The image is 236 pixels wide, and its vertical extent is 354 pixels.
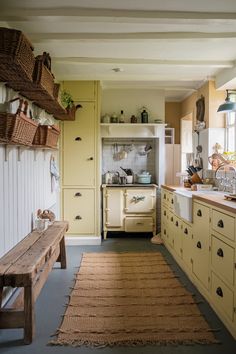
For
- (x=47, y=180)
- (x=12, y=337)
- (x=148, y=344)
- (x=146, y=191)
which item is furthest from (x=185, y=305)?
(x=146, y=191)

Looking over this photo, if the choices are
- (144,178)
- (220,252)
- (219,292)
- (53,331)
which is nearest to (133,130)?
(144,178)

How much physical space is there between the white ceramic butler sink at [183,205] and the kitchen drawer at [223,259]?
26.1 inches

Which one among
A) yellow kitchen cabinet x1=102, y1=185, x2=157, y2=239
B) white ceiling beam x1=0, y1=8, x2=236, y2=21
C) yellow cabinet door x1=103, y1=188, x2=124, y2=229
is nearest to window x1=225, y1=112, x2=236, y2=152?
yellow kitchen cabinet x1=102, y1=185, x2=157, y2=239

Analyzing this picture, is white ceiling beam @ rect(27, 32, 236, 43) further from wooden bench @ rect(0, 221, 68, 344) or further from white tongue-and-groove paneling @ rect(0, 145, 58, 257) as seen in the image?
wooden bench @ rect(0, 221, 68, 344)

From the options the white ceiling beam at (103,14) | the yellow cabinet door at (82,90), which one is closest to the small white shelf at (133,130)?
the yellow cabinet door at (82,90)

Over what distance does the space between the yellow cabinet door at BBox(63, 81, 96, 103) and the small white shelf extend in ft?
1.90

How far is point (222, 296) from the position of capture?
2.40 m

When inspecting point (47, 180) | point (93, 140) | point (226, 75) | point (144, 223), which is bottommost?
point (144, 223)

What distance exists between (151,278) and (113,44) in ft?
7.90

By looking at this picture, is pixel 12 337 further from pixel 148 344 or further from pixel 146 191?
pixel 146 191

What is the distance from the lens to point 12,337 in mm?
2230

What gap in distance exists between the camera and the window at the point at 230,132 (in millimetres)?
4285

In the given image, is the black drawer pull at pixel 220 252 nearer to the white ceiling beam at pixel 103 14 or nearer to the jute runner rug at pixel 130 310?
the jute runner rug at pixel 130 310

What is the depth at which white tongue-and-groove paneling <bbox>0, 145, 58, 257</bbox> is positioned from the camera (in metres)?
2.46
